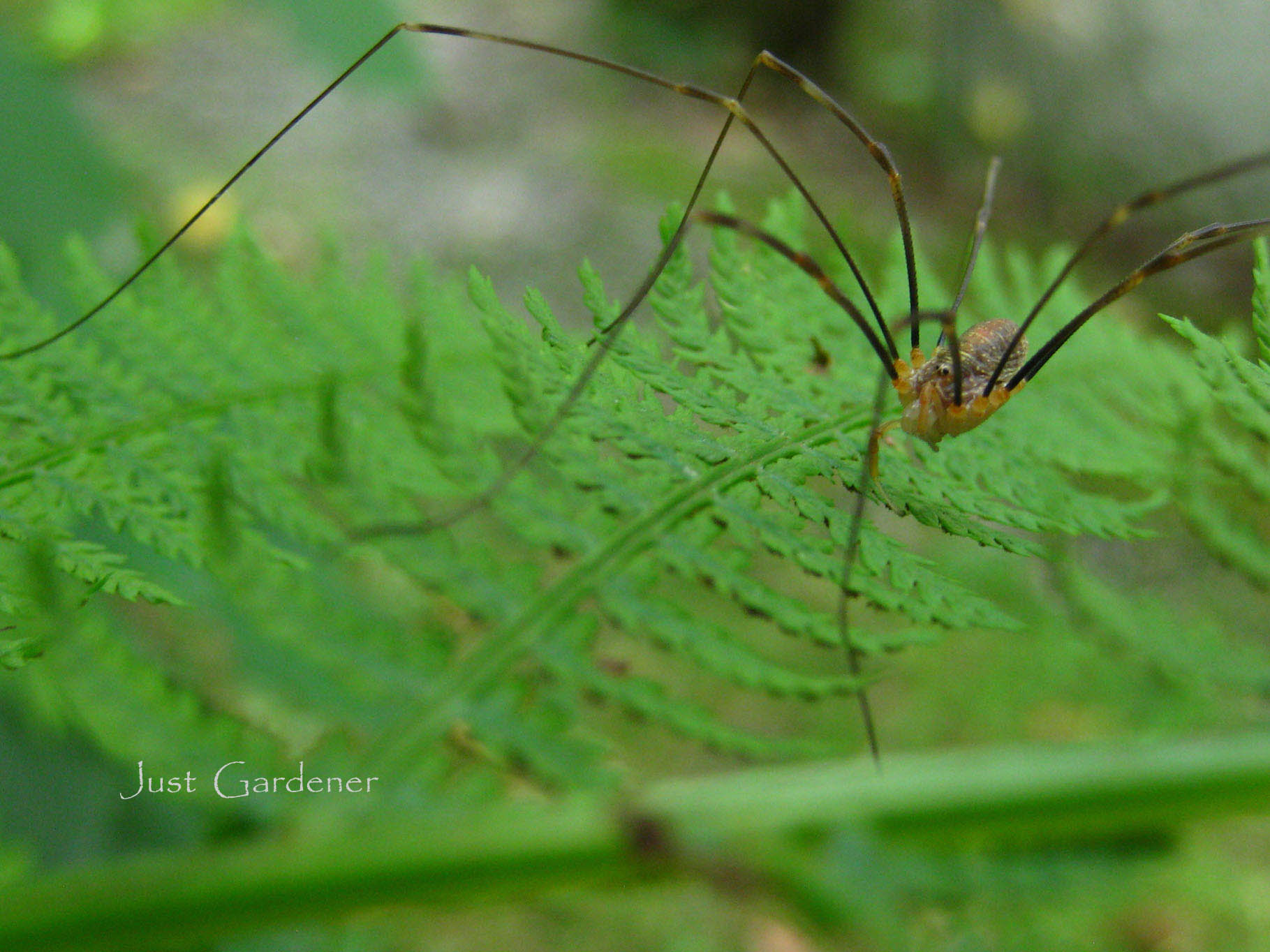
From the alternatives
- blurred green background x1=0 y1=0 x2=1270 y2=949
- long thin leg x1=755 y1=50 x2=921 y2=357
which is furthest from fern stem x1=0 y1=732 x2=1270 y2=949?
blurred green background x1=0 y1=0 x2=1270 y2=949

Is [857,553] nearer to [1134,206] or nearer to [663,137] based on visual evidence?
[1134,206]

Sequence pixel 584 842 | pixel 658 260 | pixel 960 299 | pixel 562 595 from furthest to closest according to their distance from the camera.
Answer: pixel 960 299 < pixel 658 260 < pixel 562 595 < pixel 584 842

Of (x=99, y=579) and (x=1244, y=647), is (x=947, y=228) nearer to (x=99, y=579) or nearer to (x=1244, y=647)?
(x=1244, y=647)

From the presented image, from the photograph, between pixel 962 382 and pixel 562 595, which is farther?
pixel 962 382

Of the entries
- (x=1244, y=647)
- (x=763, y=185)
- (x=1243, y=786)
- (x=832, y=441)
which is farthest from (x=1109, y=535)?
(x=763, y=185)

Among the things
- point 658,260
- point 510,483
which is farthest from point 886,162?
point 510,483

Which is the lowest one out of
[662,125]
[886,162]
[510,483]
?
[510,483]
